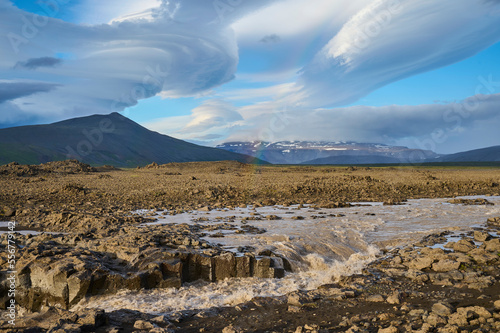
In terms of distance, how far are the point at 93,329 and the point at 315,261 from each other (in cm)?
630

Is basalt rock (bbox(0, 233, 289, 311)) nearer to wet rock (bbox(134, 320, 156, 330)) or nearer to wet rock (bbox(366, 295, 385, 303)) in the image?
wet rock (bbox(134, 320, 156, 330))

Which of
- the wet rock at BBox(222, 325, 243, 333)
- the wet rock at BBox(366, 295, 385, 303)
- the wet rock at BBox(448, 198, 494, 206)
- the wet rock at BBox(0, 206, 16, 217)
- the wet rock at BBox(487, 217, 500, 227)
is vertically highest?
the wet rock at BBox(0, 206, 16, 217)

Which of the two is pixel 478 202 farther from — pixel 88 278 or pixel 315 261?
pixel 88 278

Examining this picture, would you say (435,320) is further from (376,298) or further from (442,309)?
(376,298)

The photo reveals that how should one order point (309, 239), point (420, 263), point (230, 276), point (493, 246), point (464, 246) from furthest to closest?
point (309, 239)
point (464, 246)
point (493, 246)
point (420, 263)
point (230, 276)

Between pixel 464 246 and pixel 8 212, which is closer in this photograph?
pixel 464 246

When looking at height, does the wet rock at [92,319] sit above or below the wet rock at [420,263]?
above

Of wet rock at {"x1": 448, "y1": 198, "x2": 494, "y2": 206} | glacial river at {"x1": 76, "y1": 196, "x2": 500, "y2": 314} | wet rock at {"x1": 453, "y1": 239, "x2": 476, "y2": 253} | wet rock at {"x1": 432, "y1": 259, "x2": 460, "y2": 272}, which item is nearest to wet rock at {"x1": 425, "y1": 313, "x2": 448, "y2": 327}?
glacial river at {"x1": 76, "y1": 196, "x2": 500, "y2": 314}

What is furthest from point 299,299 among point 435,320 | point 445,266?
point 445,266

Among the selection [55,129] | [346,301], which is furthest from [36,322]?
[55,129]

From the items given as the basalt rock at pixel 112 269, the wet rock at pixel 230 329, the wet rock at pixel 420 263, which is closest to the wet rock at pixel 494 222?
the wet rock at pixel 420 263

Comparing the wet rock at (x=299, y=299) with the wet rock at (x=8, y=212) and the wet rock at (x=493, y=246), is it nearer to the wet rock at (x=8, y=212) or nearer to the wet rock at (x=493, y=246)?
the wet rock at (x=493, y=246)

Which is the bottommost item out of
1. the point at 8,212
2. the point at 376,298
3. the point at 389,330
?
the point at 376,298

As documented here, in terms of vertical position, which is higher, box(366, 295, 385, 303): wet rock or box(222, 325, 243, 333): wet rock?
box(222, 325, 243, 333): wet rock
